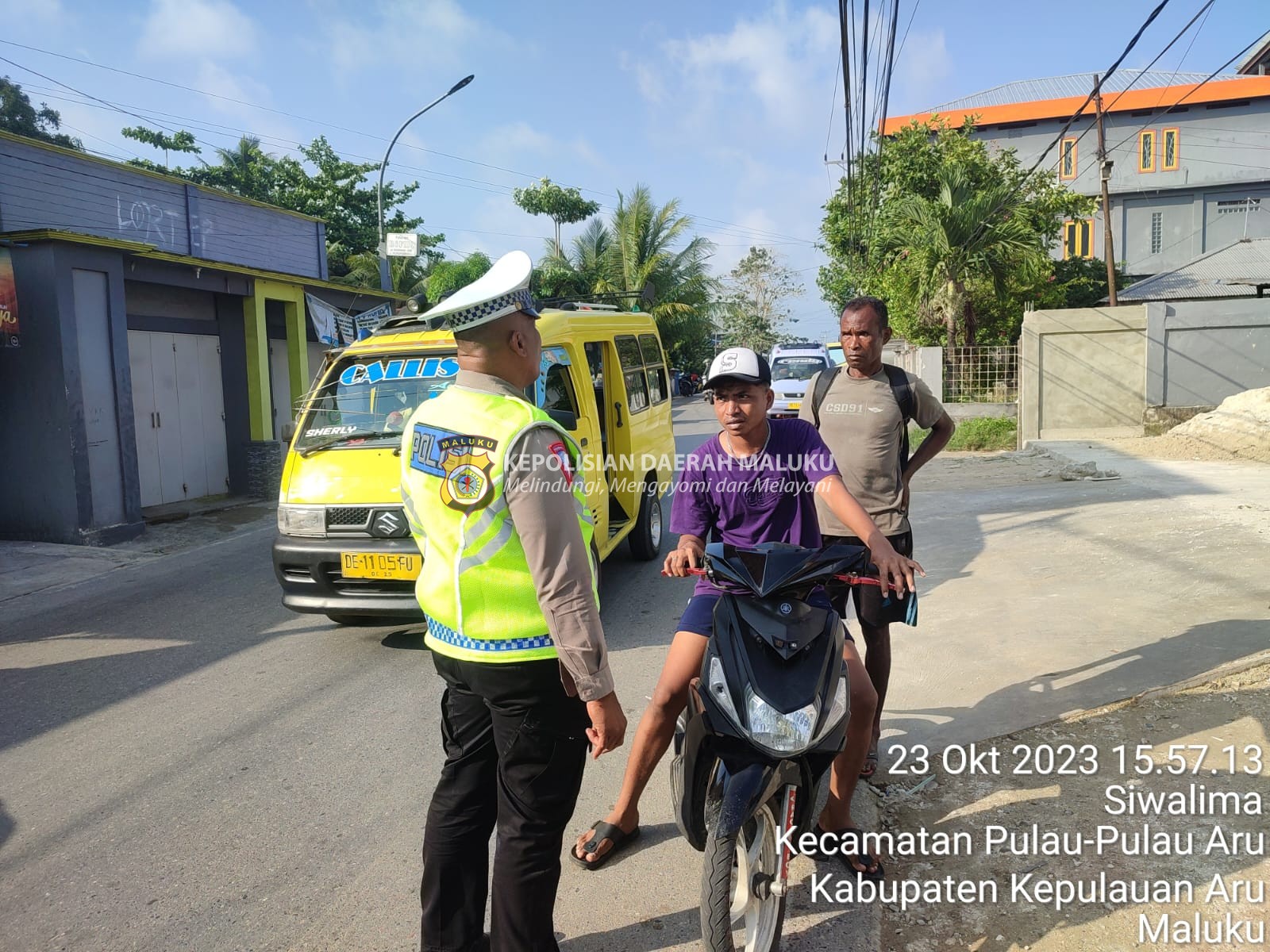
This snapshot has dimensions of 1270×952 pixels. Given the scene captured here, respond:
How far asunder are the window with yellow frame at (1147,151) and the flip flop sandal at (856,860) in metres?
46.7

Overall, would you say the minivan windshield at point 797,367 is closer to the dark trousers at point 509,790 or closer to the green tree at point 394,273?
the green tree at point 394,273

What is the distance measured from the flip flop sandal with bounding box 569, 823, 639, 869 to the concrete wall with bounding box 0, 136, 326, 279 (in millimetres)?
11101

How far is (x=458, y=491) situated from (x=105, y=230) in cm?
1242

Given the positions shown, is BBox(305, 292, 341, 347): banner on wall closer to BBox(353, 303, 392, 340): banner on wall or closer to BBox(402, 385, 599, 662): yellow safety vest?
BBox(353, 303, 392, 340): banner on wall

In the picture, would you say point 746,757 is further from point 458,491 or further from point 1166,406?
point 1166,406

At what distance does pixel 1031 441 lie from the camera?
15.4m

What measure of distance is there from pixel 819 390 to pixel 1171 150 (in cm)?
4604

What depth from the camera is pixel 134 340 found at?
1152cm

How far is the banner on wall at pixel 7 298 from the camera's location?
9273 mm

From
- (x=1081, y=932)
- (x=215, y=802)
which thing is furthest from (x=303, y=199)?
(x=1081, y=932)

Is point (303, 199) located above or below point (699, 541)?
above

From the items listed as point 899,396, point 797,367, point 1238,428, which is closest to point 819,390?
point 899,396

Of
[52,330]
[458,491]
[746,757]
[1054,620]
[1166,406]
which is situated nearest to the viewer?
[458,491]

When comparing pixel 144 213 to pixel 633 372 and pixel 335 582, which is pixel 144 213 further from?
pixel 335 582
